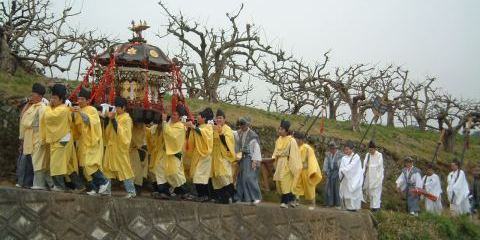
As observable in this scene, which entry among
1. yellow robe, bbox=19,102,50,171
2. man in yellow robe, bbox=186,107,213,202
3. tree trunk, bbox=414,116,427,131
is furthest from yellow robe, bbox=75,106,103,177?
tree trunk, bbox=414,116,427,131

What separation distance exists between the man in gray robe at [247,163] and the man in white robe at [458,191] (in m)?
6.30

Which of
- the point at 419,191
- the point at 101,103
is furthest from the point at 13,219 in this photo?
the point at 419,191

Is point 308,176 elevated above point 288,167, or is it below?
below

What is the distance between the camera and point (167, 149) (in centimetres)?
912

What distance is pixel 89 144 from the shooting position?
827 centimetres

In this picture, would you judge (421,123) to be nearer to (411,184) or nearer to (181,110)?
(411,184)

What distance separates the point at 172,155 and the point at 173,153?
7 cm

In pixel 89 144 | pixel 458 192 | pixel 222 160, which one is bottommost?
pixel 458 192

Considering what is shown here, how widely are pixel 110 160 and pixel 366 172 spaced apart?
654cm

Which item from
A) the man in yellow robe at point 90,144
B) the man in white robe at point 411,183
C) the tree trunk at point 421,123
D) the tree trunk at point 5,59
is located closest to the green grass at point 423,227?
the man in white robe at point 411,183

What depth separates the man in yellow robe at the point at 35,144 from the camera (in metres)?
8.20

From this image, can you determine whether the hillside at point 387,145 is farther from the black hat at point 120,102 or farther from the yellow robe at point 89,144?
the black hat at point 120,102

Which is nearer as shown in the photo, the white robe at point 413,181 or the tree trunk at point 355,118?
the white robe at point 413,181

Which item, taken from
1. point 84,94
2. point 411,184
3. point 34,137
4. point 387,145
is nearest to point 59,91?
point 84,94
